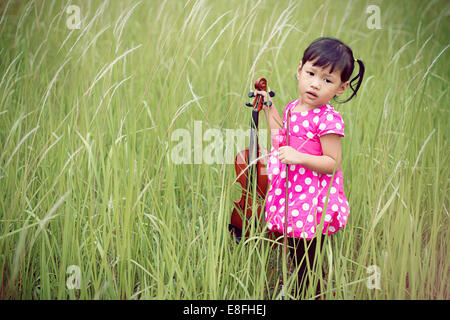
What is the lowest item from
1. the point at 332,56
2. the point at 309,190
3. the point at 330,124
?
the point at 309,190

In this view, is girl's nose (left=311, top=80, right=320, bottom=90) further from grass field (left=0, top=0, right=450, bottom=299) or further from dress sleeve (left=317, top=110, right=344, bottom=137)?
grass field (left=0, top=0, right=450, bottom=299)

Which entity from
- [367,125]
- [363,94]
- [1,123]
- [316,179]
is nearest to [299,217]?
[316,179]

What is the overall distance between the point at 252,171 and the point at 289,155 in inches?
4.7

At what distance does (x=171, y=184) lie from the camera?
1.01 metres

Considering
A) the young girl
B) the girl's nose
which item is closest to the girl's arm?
the young girl

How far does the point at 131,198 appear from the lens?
0.99 metres

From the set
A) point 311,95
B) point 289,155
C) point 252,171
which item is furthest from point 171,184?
point 311,95

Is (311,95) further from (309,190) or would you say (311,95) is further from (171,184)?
(171,184)

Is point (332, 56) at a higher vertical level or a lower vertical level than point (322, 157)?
higher

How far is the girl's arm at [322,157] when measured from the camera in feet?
2.96

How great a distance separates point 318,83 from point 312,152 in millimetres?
172

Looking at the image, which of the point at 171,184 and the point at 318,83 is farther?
the point at 171,184

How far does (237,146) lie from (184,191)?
0.23 m

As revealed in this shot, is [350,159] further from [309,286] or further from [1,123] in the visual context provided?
[1,123]
